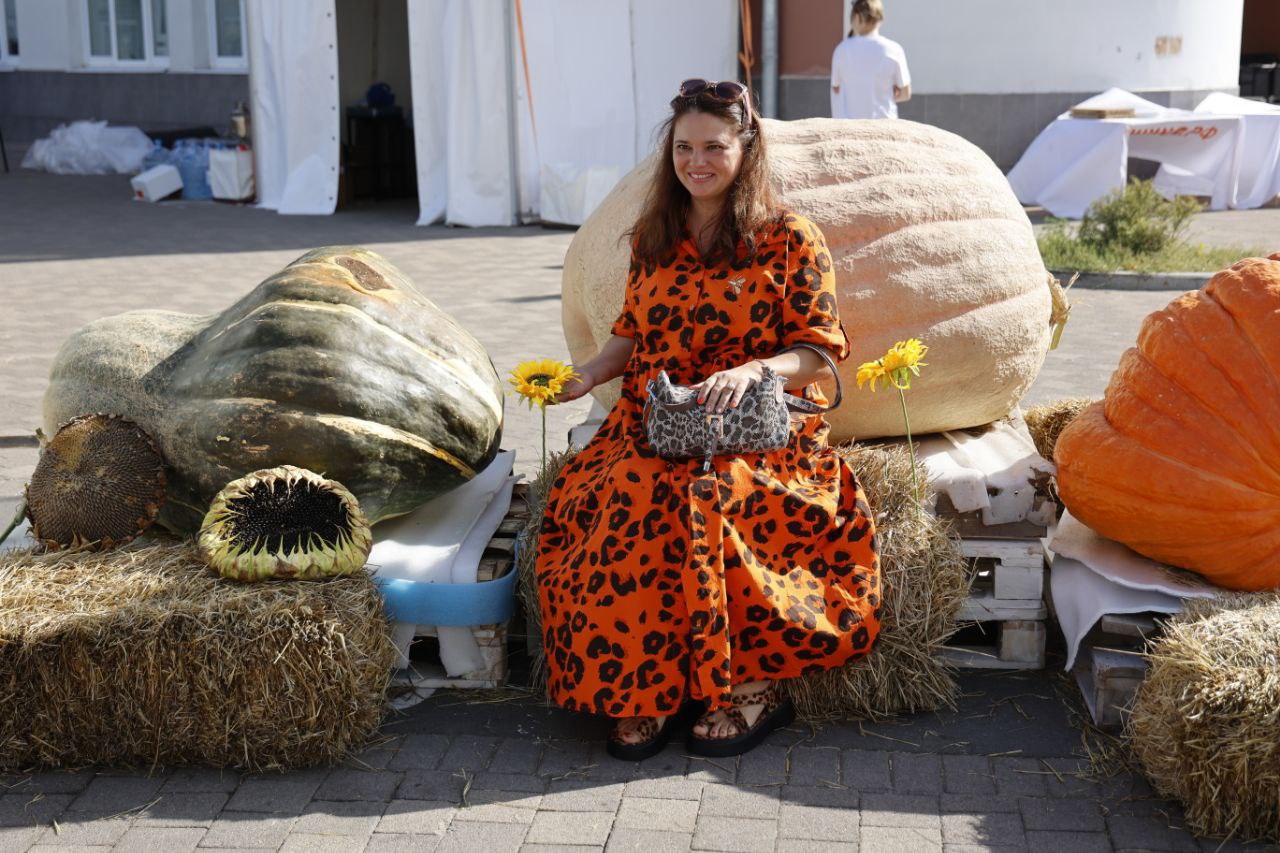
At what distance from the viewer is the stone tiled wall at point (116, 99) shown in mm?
20484

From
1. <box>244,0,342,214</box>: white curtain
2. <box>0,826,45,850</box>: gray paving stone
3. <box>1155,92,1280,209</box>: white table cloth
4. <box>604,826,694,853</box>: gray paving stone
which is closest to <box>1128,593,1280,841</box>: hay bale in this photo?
<box>604,826,694,853</box>: gray paving stone

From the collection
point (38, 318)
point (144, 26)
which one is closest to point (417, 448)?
point (38, 318)

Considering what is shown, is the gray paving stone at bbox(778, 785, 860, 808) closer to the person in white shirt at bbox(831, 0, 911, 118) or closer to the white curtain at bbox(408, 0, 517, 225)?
the person in white shirt at bbox(831, 0, 911, 118)

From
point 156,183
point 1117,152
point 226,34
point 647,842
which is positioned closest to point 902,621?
point 647,842

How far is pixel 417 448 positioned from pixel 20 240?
1051 centimetres

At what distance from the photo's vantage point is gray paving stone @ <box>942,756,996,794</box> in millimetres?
3180

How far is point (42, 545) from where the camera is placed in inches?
146

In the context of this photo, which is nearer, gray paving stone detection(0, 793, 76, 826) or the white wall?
gray paving stone detection(0, 793, 76, 826)

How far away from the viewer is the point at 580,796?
10.4 feet

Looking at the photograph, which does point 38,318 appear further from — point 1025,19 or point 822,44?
point 1025,19

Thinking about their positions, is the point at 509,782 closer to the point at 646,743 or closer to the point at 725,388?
the point at 646,743

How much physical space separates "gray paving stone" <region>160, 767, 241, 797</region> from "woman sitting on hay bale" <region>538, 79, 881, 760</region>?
2.70ft

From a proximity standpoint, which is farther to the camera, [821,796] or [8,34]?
[8,34]

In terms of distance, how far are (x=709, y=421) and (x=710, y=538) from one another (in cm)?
29
